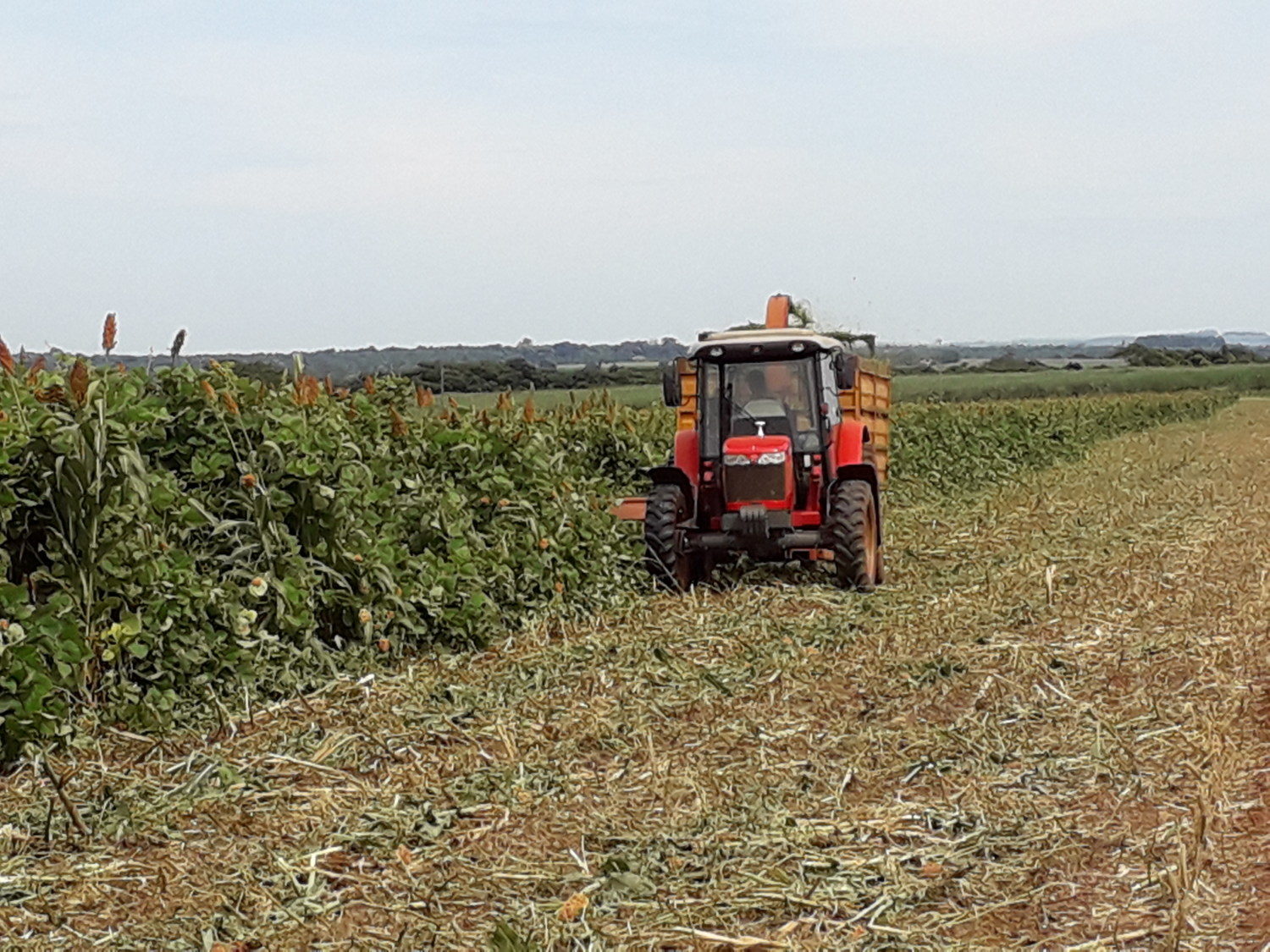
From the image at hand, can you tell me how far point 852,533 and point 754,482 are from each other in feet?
2.36

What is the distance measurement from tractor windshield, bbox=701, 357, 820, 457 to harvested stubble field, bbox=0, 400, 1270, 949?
2104mm

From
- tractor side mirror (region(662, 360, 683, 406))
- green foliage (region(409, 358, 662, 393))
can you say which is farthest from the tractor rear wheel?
green foliage (region(409, 358, 662, 393))

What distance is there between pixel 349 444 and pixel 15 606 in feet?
7.20

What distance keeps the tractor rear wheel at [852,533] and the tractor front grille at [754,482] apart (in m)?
0.39

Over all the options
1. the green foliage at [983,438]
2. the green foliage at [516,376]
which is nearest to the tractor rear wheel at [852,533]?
the green foliage at [516,376]

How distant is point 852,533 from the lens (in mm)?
8945

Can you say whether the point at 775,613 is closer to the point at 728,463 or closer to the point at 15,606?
the point at 728,463

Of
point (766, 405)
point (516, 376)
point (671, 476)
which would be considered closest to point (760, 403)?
point (766, 405)

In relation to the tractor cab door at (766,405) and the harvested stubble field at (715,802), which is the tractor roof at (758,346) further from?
the harvested stubble field at (715,802)

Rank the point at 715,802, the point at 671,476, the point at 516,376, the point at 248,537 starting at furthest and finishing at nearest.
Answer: the point at 516,376 → the point at 671,476 → the point at 248,537 → the point at 715,802

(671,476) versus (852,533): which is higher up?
(671,476)

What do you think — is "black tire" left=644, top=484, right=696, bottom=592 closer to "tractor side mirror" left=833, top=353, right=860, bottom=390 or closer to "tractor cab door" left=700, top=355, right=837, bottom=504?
"tractor cab door" left=700, top=355, right=837, bottom=504

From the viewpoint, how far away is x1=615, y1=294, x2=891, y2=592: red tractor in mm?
9109

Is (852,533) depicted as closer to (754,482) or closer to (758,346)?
(754,482)
